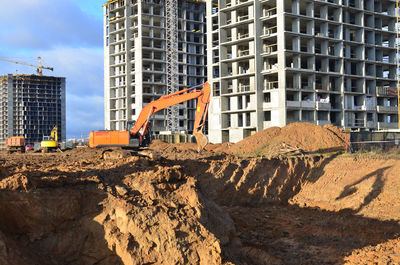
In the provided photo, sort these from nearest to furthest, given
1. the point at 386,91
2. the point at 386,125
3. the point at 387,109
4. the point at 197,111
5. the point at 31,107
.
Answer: the point at 197,111, the point at 386,125, the point at 387,109, the point at 386,91, the point at 31,107

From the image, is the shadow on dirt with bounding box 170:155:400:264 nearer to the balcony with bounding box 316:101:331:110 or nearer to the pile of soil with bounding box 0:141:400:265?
the pile of soil with bounding box 0:141:400:265

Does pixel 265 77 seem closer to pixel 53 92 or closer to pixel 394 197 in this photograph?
pixel 394 197

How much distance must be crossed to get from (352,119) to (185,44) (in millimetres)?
35253

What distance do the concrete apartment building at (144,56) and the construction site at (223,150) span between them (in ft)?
1.18

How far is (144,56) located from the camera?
67812 millimetres

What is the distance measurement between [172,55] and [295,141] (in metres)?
43.1

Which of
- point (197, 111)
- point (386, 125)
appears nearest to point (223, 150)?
point (197, 111)

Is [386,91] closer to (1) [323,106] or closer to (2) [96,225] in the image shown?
(1) [323,106]

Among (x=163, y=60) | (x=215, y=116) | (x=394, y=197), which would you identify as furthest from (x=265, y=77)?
(x=394, y=197)

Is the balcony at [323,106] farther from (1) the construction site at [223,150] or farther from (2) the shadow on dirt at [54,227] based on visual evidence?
(2) the shadow on dirt at [54,227]

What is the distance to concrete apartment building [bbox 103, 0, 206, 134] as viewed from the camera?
67188 mm

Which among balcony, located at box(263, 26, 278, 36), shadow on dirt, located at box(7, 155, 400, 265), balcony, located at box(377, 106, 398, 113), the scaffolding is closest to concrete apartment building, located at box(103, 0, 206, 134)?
the scaffolding

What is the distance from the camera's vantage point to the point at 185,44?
70.6 metres

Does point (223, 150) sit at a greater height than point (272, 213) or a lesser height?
greater
